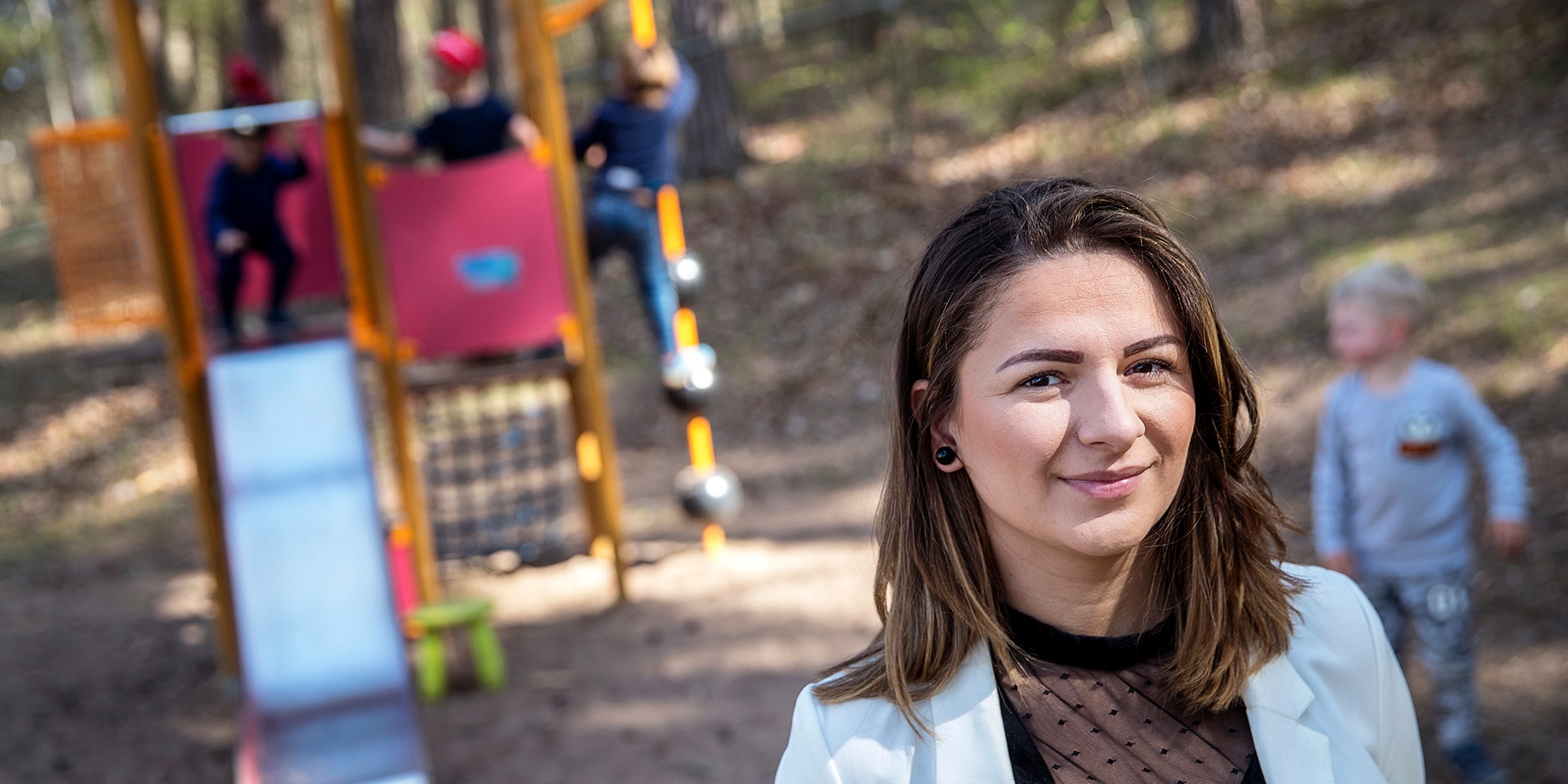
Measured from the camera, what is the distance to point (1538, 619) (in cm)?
468

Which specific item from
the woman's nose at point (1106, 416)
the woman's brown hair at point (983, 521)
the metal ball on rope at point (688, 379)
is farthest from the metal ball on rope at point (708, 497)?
the woman's nose at point (1106, 416)

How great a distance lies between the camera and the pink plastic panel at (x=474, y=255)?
609 centimetres

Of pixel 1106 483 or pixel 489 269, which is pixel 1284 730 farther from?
pixel 489 269

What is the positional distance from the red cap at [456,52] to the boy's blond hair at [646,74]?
28.1 inches

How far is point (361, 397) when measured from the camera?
5.57m

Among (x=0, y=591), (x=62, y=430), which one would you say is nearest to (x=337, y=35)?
(x=0, y=591)

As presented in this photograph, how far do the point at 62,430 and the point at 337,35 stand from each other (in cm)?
758

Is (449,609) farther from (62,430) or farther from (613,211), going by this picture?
(62,430)

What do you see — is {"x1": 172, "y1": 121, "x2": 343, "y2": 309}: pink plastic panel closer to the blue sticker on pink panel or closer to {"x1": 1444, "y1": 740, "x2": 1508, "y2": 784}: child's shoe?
the blue sticker on pink panel

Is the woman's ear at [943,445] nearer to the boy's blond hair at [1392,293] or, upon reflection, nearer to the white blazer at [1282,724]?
the white blazer at [1282,724]

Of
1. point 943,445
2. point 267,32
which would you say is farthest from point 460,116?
point 267,32

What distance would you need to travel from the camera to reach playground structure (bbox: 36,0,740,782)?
4.88 m

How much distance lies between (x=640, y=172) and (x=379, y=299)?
56.9 inches

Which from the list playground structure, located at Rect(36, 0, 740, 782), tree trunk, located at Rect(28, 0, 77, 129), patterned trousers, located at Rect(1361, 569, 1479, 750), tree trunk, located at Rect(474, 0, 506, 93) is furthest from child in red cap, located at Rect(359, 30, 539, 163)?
tree trunk, located at Rect(28, 0, 77, 129)
